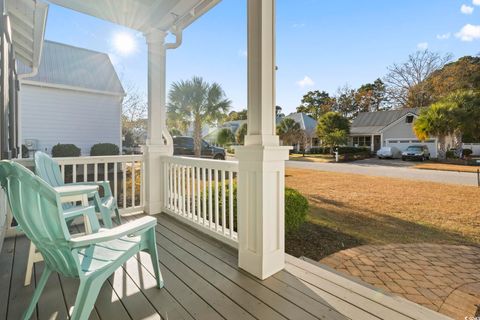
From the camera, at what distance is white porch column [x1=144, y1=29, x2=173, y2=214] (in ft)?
11.7

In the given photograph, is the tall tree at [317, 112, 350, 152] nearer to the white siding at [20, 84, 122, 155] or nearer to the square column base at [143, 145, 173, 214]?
the white siding at [20, 84, 122, 155]

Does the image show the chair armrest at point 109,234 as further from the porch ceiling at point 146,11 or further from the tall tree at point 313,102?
the tall tree at point 313,102

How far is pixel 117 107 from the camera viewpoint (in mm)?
9477

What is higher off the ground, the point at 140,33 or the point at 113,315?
the point at 140,33

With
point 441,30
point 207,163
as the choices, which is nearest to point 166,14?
point 207,163

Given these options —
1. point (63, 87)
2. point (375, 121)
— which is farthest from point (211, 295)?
point (375, 121)

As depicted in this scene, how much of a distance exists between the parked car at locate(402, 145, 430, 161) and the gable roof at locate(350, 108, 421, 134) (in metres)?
4.57

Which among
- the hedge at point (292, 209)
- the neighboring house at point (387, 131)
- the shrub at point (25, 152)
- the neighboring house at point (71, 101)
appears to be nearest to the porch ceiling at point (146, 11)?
the hedge at point (292, 209)

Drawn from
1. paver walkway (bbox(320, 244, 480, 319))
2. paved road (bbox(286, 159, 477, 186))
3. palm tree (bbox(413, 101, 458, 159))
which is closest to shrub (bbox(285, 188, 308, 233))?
paver walkway (bbox(320, 244, 480, 319))

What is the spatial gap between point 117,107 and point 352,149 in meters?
18.2

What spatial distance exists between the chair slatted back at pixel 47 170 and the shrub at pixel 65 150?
651 centimetres

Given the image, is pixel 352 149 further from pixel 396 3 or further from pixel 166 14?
pixel 166 14

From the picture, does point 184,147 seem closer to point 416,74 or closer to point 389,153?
point 416,74

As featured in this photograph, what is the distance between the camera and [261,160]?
1912 millimetres
